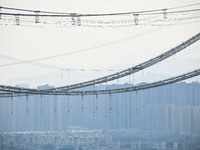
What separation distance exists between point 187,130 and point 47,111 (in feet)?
177

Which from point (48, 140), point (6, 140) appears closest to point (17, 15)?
point (6, 140)

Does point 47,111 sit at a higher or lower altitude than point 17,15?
lower

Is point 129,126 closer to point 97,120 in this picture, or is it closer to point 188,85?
point 97,120

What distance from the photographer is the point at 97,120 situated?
188 meters

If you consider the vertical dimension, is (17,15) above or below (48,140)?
above

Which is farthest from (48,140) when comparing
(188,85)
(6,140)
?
(188,85)

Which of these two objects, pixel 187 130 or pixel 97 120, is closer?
pixel 187 130

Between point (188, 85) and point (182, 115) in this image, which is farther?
point (188, 85)

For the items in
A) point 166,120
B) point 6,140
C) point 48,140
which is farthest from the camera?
point 166,120

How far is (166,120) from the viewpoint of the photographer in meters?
179

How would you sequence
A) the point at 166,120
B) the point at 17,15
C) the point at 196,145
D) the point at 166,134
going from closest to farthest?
the point at 17,15 → the point at 196,145 → the point at 166,134 → the point at 166,120

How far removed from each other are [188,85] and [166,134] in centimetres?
3187

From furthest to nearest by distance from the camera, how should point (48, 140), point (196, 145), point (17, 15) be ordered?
point (48, 140) → point (196, 145) → point (17, 15)

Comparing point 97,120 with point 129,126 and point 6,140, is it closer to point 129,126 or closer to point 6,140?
point 129,126
